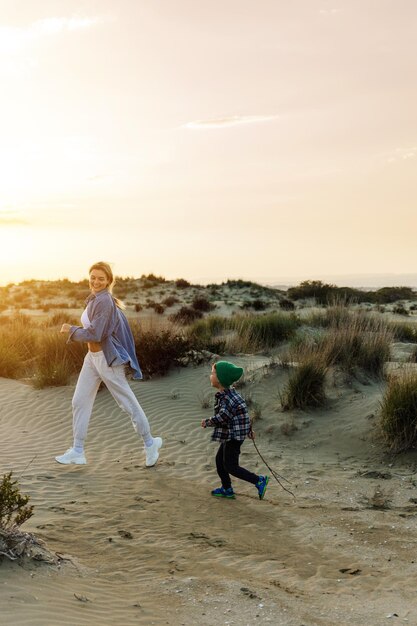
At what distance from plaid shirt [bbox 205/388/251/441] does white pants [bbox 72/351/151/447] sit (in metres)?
1.13

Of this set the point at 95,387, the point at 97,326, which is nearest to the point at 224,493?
the point at 95,387

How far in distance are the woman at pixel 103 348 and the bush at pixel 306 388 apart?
10.7 feet

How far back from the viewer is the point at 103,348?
297 inches

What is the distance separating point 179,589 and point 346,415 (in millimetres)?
5602

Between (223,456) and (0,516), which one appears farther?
(223,456)

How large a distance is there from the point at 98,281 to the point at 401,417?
166 inches

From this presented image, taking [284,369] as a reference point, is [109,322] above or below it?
above

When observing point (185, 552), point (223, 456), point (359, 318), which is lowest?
point (185, 552)

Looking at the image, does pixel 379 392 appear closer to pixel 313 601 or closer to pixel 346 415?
pixel 346 415

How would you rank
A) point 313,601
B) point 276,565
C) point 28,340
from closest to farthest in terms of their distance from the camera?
1. point 313,601
2. point 276,565
3. point 28,340

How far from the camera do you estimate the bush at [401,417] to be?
28.7 feet

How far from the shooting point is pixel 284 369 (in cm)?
1201

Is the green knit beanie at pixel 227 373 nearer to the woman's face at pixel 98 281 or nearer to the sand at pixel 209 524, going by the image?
the sand at pixel 209 524

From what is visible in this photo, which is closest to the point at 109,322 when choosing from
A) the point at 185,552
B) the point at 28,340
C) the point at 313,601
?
the point at 185,552
